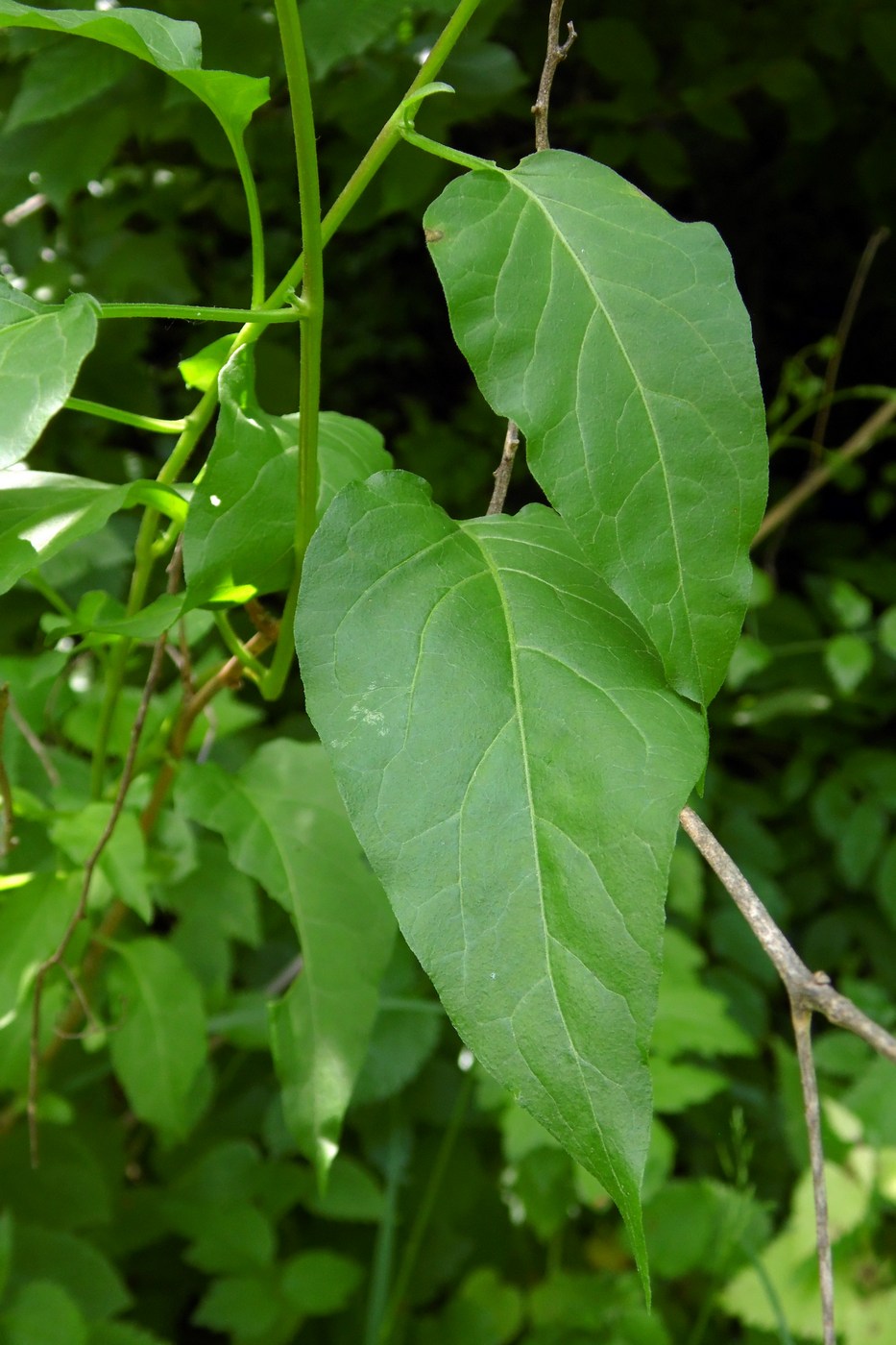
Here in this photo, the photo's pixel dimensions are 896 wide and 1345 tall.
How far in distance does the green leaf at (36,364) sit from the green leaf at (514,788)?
10 centimetres

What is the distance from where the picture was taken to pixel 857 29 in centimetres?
167

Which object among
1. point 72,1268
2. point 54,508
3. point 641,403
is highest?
point 641,403

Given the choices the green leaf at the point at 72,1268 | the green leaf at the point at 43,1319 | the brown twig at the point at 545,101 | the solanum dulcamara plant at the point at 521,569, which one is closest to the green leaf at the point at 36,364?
the solanum dulcamara plant at the point at 521,569

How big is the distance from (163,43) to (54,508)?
0.20 m

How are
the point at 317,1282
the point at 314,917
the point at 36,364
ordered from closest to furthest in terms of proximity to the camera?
the point at 36,364
the point at 314,917
the point at 317,1282

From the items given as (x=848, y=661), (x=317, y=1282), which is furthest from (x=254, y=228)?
(x=848, y=661)

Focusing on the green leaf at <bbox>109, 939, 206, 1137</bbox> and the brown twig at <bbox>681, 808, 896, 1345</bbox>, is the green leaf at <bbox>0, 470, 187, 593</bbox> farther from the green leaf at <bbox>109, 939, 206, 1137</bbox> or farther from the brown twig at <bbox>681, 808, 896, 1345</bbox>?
the green leaf at <bbox>109, 939, 206, 1137</bbox>

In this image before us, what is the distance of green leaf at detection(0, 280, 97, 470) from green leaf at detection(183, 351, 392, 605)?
0.08 m

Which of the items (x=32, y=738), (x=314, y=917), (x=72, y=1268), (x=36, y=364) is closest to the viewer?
(x=36, y=364)

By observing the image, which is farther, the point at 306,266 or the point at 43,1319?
the point at 43,1319

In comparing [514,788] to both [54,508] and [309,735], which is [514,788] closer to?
[54,508]

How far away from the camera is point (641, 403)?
40cm

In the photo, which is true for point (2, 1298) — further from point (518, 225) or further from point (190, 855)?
point (518, 225)

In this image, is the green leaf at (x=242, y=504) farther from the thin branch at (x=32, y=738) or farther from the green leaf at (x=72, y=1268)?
the green leaf at (x=72, y=1268)
